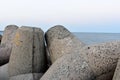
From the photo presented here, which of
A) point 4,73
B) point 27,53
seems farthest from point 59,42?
point 4,73

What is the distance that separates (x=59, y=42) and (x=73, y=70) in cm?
126

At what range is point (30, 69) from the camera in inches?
153

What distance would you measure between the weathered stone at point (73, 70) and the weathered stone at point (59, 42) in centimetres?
99

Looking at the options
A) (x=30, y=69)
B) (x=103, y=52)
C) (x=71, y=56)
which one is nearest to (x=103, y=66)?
(x=103, y=52)

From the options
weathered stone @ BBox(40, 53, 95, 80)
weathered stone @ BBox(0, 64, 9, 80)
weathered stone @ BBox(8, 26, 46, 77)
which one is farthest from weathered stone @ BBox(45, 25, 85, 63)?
weathered stone @ BBox(40, 53, 95, 80)

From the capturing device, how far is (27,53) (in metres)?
3.89

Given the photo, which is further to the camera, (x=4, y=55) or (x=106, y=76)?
(x=4, y=55)

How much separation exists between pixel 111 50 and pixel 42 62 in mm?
1385

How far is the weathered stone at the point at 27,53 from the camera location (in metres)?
3.89

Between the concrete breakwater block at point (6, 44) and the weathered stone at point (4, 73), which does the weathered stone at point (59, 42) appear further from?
the concrete breakwater block at point (6, 44)

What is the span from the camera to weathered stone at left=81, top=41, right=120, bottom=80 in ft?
9.13

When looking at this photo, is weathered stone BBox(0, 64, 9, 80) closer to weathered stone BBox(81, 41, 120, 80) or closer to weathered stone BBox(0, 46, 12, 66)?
weathered stone BBox(0, 46, 12, 66)

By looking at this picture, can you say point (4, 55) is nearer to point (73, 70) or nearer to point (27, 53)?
point (27, 53)

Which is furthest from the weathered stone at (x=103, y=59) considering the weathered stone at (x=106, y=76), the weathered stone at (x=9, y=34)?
the weathered stone at (x=9, y=34)
